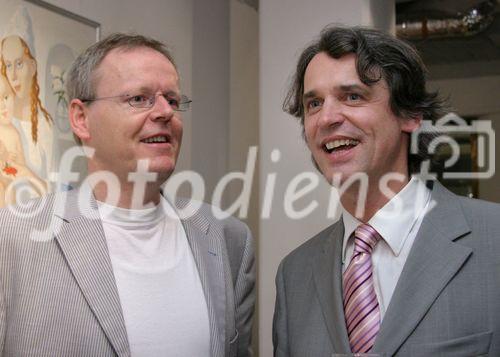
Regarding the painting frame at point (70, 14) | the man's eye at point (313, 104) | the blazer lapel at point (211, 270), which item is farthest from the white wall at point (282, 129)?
the man's eye at point (313, 104)

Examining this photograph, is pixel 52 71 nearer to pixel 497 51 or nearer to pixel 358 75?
pixel 358 75

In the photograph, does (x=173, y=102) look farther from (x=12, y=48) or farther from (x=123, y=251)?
(x=12, y=48)

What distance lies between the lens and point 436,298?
4.92ft

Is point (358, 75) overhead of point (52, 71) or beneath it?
beneath

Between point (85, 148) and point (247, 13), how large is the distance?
8.31ft

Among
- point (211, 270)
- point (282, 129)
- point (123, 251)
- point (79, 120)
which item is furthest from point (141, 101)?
point (282, 129)

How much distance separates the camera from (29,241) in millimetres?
1573

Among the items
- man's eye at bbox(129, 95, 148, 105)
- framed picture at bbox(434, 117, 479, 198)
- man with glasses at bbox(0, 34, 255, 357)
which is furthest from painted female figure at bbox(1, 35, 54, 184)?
framed picture at bbox(434, 117, 479, 198)

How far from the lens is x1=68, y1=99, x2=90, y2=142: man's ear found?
182cm

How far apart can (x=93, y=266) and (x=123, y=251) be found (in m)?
0.12

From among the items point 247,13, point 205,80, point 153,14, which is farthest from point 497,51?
point 153,14

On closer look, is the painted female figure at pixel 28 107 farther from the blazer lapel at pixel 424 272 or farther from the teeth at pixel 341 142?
the blazer lapel at pixel 424 272

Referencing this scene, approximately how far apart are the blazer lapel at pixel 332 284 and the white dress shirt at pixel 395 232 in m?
0.11

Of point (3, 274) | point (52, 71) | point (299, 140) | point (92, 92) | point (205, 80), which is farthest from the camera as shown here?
point (205, 80)
